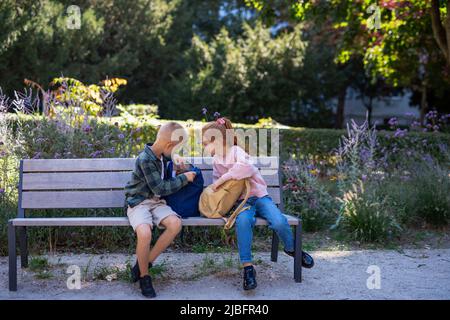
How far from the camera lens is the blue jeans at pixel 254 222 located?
152 inches

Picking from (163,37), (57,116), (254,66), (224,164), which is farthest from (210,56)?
(224,164)

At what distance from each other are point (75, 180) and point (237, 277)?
1.47 m

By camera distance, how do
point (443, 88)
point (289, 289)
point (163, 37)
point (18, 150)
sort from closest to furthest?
point (289, 289) → point (18, 150) → point (443, 88) → point (163, 37)

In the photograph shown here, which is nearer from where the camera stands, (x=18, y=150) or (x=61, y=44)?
(x=18, y=150)

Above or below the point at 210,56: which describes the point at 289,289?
below

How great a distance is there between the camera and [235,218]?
398 cm

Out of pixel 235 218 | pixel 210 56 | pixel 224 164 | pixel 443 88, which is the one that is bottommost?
pixel 235 218

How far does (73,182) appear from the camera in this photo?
14.4 ft

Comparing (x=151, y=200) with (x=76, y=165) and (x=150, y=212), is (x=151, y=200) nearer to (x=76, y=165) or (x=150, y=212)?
(x=150, y=212)

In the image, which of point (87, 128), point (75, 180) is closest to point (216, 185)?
point (75, 180)

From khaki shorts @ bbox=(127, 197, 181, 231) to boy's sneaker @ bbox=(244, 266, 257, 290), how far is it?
617mm

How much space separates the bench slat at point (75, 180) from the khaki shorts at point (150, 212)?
470mm
